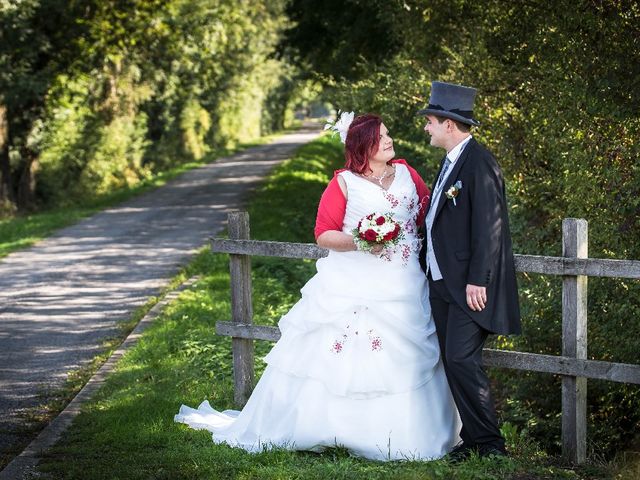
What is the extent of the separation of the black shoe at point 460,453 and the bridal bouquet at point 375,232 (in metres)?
1.26

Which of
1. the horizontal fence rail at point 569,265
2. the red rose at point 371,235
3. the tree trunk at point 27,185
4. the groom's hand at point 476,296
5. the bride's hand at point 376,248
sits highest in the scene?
the red rose at point 371,235

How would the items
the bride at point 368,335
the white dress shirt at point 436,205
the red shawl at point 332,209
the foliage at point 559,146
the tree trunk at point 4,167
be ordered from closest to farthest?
1. the white dress shirt at point 436,205
2. the bride at point 368,335
3. the red shawl at point 332,209
4. the foliage at point 559,146
5. the tree trunk at point 4,167

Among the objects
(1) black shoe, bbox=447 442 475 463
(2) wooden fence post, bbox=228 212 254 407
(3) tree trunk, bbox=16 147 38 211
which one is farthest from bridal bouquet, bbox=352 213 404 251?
(3) tree trunk, bbox=16 147 38 211

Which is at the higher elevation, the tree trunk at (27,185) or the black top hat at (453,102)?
the black top hat at (453,102)

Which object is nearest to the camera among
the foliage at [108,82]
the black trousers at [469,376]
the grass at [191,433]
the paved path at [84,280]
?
the grass at [191,433]

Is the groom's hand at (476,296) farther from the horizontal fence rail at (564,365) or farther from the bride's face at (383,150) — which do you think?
the bride's face at (383,150)

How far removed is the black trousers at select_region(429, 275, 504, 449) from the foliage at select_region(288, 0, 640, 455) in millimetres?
1992

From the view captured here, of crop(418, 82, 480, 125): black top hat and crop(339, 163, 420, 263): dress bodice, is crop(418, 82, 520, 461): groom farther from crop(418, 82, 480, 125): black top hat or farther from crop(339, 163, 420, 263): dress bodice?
crop(339, 163, 420, 263): dress bodice

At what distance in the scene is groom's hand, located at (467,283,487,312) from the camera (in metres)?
5.45

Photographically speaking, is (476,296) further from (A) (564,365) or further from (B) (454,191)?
(A) (564,365)

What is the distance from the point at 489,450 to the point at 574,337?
2.89 feet

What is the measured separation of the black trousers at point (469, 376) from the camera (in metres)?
5.55

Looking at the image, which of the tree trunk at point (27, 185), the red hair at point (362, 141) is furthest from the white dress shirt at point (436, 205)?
the tree trunk at point (27, 185)

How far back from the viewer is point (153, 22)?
2683 centimetres
